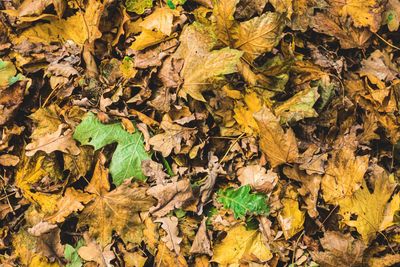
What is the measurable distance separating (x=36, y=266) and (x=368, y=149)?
1695mm

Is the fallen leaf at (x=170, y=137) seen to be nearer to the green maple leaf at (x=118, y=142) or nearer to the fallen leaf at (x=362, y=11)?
the green maple leaf at (x=118, y=142)

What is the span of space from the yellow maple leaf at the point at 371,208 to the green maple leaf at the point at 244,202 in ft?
1.19

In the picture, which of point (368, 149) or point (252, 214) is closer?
point (252, 214)

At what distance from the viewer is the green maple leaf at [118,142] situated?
2.10 meters

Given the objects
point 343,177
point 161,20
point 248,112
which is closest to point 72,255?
point 248,112

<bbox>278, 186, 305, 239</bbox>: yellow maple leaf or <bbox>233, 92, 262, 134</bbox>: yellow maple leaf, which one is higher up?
<bbox>233, 92, 262, 134</bbox>: yellow maple leaf

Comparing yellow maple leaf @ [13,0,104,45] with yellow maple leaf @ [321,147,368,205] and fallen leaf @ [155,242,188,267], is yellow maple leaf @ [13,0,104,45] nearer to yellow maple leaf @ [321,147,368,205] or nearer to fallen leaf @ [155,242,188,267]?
fallen leaf @ [155,242,188,267]

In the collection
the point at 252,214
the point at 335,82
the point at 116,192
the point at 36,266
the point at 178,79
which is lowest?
the point at 36,266

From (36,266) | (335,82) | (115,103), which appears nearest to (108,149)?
(115,103)

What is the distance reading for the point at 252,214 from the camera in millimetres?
2072

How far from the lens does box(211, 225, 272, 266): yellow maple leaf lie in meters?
2.06

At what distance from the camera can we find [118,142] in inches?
83.8

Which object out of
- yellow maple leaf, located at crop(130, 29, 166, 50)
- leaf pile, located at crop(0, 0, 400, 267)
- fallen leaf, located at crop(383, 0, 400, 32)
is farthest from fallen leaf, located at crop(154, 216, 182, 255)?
fallen leaf, located at crop(383, 0, 400, 32)

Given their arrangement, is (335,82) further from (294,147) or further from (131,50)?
(131,50)
